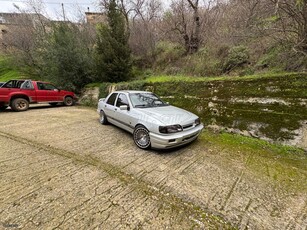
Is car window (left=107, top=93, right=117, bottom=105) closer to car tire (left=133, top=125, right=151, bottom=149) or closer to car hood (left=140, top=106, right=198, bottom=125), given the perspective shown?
car hood (left=140, top=106, right=198, bottom=125)

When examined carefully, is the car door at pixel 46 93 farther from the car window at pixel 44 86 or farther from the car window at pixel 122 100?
the car window at pixel 122 100

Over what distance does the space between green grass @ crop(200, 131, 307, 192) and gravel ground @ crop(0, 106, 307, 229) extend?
0.25ft

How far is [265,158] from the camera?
3.66 m

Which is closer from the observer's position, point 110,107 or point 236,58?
point 110,107

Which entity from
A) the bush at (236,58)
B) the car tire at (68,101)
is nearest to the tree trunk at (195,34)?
the bush at (236,58)

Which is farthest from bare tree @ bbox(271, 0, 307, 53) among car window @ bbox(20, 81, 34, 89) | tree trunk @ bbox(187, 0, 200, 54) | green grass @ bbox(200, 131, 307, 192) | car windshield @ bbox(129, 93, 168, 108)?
car window @ bbox(20, 81, 34, 89)

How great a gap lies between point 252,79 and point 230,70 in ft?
9.07

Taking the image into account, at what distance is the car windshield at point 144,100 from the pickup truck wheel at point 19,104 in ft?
21.6

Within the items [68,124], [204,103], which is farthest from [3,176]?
[204,103]

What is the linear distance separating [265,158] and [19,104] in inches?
407

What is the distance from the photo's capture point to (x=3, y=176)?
2764 millimetres

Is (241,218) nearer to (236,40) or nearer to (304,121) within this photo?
(304,121)

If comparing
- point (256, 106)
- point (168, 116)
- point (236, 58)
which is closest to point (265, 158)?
point (256, 106)

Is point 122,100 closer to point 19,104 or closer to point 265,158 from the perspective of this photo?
point 265,158
